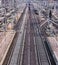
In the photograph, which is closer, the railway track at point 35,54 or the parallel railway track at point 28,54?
the parallel railway track at point 28,54

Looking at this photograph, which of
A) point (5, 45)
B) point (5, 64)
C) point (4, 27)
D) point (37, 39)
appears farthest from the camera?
point (4, 27)

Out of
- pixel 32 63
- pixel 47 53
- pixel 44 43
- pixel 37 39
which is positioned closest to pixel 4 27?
pixel 37 39

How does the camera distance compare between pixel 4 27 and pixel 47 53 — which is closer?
pixel 47 53

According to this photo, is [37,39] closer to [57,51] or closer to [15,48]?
[15,48]

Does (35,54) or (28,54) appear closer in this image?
(35,54)

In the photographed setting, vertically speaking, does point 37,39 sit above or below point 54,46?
below

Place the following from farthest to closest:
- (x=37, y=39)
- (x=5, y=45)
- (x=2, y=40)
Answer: (x=37, y=39), (x=2, y=40), (x=5, y=45)

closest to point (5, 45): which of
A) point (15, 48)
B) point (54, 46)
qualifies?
point (15, 48)

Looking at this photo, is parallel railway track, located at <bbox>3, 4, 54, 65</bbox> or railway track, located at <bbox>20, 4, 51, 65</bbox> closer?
parallel railway track, located at <bbox>3, 4, 54, 65</bbox>

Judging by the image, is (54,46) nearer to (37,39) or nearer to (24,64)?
(24,64)

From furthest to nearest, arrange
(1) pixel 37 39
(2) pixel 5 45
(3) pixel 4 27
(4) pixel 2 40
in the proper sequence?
(3) pixel 4 27 < (1) pixel 37 39 < (4) pixel 2 40 < (2) pixel 5 45
